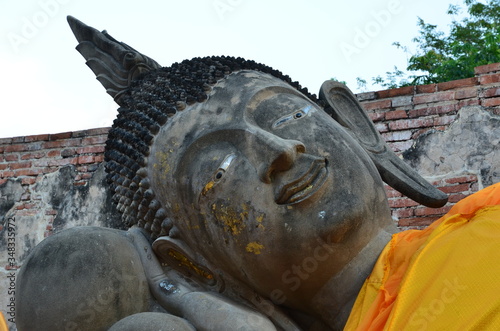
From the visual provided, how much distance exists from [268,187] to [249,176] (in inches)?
3.1

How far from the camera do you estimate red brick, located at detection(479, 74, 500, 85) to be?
4.65 m

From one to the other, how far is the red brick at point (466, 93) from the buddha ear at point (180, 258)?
284cm

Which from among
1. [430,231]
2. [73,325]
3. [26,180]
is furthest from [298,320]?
[26,180]

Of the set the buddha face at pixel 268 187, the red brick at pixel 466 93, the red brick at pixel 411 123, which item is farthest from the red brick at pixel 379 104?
the buddha face at pixel 268 187

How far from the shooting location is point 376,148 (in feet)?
9.02

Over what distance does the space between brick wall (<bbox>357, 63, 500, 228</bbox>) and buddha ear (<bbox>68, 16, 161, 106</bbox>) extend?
2.36 metres

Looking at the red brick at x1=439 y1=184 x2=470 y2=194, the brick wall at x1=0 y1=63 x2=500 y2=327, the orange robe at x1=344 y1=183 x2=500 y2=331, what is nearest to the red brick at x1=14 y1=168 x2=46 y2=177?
the brick wall at x1=0 y1=63 x2=500 y2=327

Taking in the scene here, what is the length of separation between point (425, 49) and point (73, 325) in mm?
9076

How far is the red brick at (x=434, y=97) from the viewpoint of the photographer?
15.6 ft

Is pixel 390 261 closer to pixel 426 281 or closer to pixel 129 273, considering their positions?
pixel 426 281

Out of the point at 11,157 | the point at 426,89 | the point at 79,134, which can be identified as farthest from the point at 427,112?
the point at 11,157

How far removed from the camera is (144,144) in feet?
8.52

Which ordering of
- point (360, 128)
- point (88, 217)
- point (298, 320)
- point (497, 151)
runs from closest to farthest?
point (298, 320), point (360, 128), point (497, 151), point (88, 217)

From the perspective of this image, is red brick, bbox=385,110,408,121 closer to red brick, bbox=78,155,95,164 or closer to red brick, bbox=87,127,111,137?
red brick, bbox=87,127,111,137
